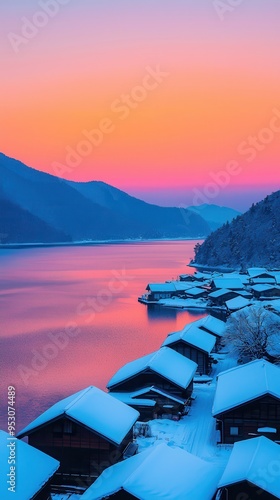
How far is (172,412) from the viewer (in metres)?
14.6

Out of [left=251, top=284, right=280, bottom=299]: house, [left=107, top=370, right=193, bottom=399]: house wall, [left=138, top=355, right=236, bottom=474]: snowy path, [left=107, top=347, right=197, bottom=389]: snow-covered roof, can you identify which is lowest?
[left=138, top=355, right=236, bottom=474]: snowy path

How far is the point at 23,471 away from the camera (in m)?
9.07

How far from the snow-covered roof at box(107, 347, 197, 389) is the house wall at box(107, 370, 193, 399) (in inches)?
5.1

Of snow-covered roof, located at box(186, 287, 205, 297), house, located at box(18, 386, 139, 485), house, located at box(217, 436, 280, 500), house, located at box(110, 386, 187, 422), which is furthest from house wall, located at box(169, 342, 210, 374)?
snow-covered roof, located at box(186, 287, 205, 297)

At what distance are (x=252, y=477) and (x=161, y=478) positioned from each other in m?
1.45

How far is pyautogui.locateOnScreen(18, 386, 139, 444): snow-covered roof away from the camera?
11.0 meters

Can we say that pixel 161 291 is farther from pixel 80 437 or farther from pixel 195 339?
pixel 80 437

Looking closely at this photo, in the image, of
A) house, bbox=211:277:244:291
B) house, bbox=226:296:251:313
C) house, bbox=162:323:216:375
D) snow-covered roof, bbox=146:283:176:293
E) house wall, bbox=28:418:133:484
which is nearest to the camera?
house wall, bbox=28:418:133:484

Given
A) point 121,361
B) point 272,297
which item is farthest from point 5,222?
point 121,361

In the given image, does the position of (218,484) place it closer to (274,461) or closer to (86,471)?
(274,461)

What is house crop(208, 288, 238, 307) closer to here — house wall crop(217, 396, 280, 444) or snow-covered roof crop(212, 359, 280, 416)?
snow-covered roof crop(212, 359, 280, 416)

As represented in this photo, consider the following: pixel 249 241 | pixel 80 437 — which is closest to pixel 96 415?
pixel 80 437

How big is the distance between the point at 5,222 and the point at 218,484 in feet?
598

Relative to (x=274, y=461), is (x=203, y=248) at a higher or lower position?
higher
